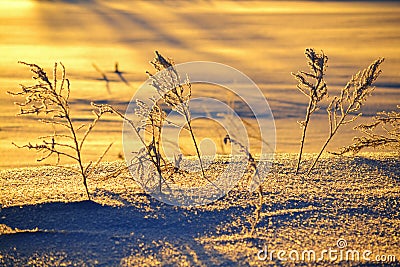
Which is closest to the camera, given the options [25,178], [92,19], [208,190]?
[208,190]

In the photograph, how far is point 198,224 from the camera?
10.8 feet

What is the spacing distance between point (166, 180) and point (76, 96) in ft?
9.86

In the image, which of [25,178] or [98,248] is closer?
[98,248]

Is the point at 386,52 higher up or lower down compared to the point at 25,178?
higher up

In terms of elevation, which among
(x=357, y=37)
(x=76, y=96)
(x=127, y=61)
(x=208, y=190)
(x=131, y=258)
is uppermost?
(x=357, y=37)

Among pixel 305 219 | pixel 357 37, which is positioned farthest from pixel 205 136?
pixel 357 37

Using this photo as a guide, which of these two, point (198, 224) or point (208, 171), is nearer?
point (198, 224)

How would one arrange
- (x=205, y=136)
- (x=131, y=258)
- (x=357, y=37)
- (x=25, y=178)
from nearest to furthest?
(x=131, y=258), (x=25, y=178), (x=205, y=136), (x=357, y=37)

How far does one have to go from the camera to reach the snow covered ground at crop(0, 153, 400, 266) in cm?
300

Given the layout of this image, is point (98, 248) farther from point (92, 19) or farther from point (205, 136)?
point (92, 19)

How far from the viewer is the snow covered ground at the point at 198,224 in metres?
3.00

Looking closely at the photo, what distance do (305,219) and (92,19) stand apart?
308 inches

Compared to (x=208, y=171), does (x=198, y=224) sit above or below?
below

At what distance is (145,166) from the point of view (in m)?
3.92
